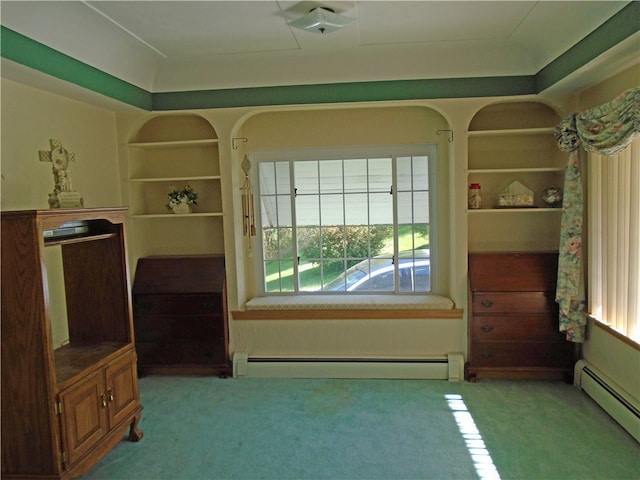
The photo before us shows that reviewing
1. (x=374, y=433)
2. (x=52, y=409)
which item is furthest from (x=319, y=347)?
(x=52, y=409)

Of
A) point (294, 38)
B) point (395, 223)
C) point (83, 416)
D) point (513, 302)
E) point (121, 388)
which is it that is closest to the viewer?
point (83, 416)

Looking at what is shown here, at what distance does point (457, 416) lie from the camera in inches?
123

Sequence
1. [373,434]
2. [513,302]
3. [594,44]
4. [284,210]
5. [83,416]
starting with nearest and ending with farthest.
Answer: [83,416]
[594,44]
[373,434]
[513,302]
[284,210]

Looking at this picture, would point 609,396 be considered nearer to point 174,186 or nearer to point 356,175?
point 356,175

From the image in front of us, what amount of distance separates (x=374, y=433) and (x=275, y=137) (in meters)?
2.62

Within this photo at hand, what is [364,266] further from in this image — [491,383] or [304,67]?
[304,67]

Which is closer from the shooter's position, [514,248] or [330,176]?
[514,248]

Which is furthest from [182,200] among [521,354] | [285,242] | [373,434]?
[521,354]

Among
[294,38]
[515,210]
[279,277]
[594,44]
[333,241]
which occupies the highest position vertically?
[294,38]

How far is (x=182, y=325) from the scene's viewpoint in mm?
3932

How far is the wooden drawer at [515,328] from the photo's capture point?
3.62 metres

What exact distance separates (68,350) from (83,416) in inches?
20.2

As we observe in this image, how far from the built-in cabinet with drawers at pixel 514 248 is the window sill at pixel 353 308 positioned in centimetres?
29

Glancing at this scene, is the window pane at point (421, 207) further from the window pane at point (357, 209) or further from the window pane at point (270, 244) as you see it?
the window pane at point (270, 244)
